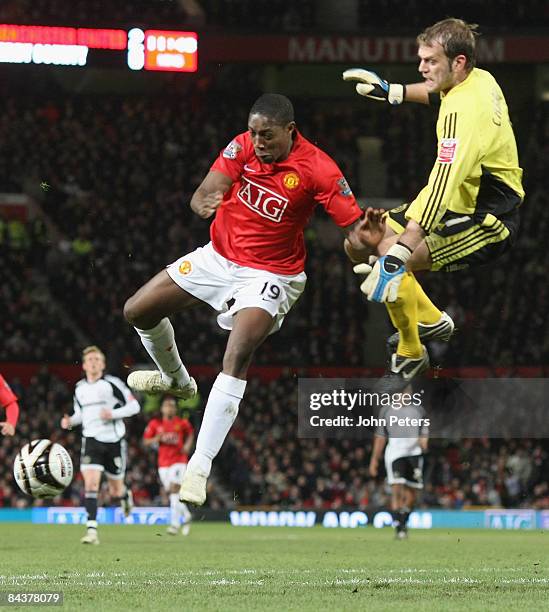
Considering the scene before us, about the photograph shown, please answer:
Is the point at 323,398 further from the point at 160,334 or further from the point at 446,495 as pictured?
the point at 160,334

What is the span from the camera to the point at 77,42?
2291 cm

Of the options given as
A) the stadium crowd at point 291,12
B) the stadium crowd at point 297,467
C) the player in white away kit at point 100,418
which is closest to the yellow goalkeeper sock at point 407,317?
the player in white away kit at point 100,418

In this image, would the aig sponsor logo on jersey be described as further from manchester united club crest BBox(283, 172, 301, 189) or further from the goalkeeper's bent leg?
the goalkeeper's bent leg

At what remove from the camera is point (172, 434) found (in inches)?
699

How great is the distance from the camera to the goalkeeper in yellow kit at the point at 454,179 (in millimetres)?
7430

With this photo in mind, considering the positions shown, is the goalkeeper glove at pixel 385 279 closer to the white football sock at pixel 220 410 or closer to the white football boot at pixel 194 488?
the white football sock at pixel 220 410

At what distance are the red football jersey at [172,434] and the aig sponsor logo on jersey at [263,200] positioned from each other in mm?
9459

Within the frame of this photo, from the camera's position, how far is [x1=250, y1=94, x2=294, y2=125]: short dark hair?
8.08 metres

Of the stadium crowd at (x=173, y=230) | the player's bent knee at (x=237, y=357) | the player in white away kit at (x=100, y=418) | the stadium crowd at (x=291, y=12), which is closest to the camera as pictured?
the player's bent knee at (x=237, y=357)

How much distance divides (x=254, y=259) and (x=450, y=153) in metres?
1.85

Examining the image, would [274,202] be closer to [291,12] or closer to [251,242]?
[251,242]

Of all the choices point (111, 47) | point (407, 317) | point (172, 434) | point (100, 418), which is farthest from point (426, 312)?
point (111, 47)

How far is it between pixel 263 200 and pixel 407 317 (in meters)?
1.38

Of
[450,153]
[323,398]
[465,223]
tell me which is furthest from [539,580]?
[323,398]
